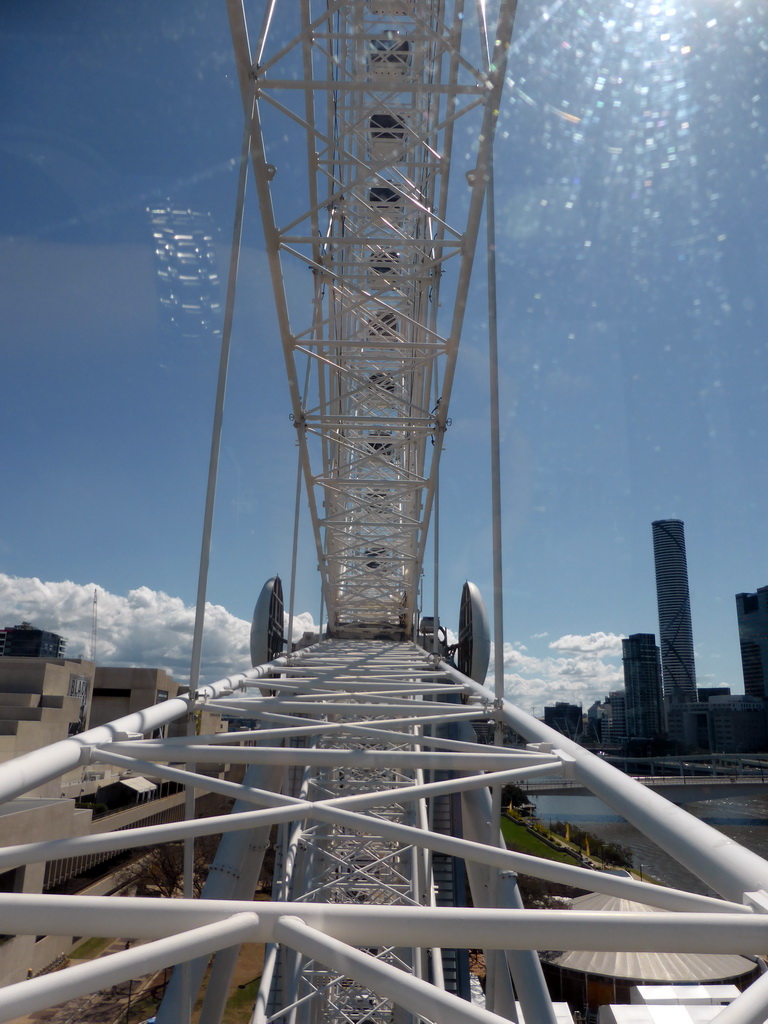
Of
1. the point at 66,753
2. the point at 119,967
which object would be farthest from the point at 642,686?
the point at 119,967

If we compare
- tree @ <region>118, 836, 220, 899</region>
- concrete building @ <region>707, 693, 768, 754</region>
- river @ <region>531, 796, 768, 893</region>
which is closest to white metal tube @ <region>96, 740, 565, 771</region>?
river @ <region>531, 796, 768, 893</region>

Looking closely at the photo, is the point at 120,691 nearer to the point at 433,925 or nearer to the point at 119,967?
the point at 119,967

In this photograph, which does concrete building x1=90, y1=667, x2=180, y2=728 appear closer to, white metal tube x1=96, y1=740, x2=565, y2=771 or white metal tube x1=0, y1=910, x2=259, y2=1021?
white metal tube x1=96, y1=740, x2=565, y2=771

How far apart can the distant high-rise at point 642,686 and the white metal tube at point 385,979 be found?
3385 centimetres

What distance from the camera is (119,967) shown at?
2.10 meters

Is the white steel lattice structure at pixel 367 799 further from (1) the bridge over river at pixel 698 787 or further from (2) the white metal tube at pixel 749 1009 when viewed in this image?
(1) the bridge over river at pixel 698 787

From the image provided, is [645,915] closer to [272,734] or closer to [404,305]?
[272,734]

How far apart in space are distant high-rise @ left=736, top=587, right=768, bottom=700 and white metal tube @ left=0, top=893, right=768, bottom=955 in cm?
3684

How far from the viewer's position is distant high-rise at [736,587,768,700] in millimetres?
35662

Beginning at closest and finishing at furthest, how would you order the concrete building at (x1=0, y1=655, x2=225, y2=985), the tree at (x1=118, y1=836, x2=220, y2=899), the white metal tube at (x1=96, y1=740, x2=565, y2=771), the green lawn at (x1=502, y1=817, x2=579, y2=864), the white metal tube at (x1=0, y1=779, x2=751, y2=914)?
the white metal tube at (x1=0, y1=779, x2=751, y2=914), the white metal tube at (x1=96, y1=740, x2=565, y2=771), the concrete building at (x1=0, y1=655, x2=225, y2=985), the tree at (x1=118, y1=836, x2=220, y2=899), the green lawn at (x1=502, y1=817, x2=579, y2=864)

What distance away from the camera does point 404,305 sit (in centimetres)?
1584

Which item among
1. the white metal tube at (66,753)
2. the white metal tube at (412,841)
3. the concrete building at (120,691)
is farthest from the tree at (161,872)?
the white metal tube at (412,841)

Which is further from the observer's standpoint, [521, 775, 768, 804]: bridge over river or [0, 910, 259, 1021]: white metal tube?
[521, 775, 768, 804]: bridge over river

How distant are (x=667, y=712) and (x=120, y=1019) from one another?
29.4 metres
